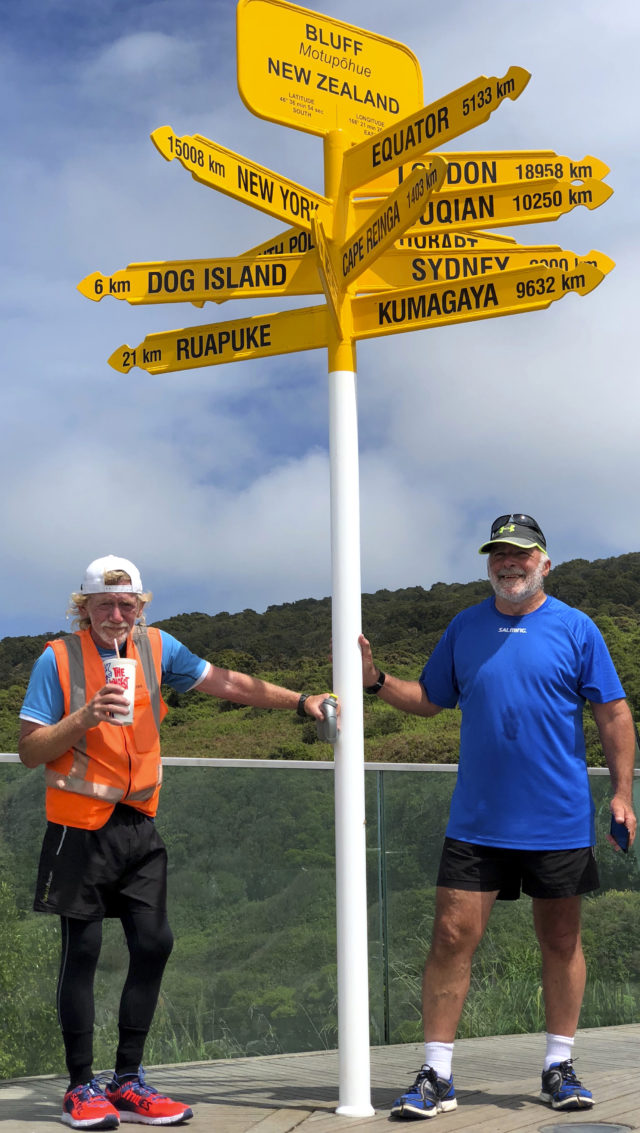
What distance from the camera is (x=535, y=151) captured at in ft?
14.6

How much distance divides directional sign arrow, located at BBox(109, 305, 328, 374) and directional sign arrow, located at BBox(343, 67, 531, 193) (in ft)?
1.57

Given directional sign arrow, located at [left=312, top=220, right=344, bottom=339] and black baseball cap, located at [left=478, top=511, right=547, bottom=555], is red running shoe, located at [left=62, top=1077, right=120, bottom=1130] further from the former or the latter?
directional sign arrow, located at [left=312, top=220, right=344, bottom=339]

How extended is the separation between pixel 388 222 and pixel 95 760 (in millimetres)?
1848

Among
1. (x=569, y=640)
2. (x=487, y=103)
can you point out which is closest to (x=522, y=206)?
(x=487, y=103)

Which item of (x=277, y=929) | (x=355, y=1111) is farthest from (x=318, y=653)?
(x=355, y=1111)

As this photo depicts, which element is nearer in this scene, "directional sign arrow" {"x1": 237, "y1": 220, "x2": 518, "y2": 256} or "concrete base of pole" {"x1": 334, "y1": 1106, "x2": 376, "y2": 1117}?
"concrete base of pole" {"x1": 334, "y1": 1106, "x2": 376, "y2": 1117}

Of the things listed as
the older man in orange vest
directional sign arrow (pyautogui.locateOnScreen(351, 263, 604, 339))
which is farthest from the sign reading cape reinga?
the older man in orange vest

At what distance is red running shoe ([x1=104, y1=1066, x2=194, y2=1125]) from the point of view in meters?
3.83

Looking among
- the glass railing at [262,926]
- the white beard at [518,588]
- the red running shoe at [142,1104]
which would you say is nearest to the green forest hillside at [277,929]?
the glass railing at [262,926]

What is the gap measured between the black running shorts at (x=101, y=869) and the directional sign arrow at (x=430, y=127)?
2.17m

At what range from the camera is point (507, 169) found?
4453mm

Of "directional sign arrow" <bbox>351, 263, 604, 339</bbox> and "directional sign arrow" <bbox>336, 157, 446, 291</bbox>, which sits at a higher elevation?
"directional sign arrow" <bbox>336, 157, 446, 291</bbox>

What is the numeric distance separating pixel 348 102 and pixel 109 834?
2586mm

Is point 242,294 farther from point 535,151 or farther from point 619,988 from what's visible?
point 619,988
